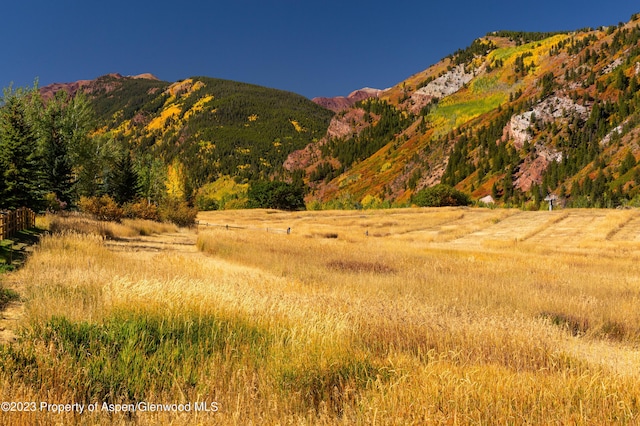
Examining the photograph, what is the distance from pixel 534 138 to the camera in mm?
126375

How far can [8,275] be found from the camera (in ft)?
34.0

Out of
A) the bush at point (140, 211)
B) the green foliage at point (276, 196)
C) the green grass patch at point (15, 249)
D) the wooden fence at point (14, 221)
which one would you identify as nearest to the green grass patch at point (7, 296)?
the green grass patch at point (15, 249)

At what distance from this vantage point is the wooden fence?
1526 centimetres

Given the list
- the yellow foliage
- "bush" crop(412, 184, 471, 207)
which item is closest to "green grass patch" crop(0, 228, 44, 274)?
the yellow foliage

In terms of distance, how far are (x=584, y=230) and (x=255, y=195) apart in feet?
309

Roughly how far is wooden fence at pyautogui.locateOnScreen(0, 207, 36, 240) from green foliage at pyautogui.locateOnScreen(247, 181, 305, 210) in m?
93.0

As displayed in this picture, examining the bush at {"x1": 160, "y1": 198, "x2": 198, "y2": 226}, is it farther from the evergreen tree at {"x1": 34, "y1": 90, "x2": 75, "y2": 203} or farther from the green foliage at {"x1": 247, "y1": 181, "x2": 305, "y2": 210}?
the green foliage at {"x1": 247, "y1": 181, "x2": 305, "y2": 210}

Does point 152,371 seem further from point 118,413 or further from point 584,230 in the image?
point 584,230

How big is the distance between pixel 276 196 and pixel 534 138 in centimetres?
8814

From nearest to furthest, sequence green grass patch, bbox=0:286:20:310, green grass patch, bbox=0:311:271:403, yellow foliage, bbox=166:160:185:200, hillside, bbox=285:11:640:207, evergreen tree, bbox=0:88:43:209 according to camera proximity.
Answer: green grass patch, bbox=0:311:271:403 < green grass patch, bbox=0:286:20:310 < evergreen tree, bbox=0:88:43:209 < yellow foliage, bbox=166:160:185:200 < hillside, bbox=285:11:640:207

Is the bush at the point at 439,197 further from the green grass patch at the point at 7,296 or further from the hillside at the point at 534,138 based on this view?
the green grass patch at the point at 7,296

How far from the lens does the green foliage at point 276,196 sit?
11494 centimetres

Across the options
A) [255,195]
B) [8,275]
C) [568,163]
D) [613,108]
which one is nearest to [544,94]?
[613,108]

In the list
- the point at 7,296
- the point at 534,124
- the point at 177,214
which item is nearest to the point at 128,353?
the point at 7,296
